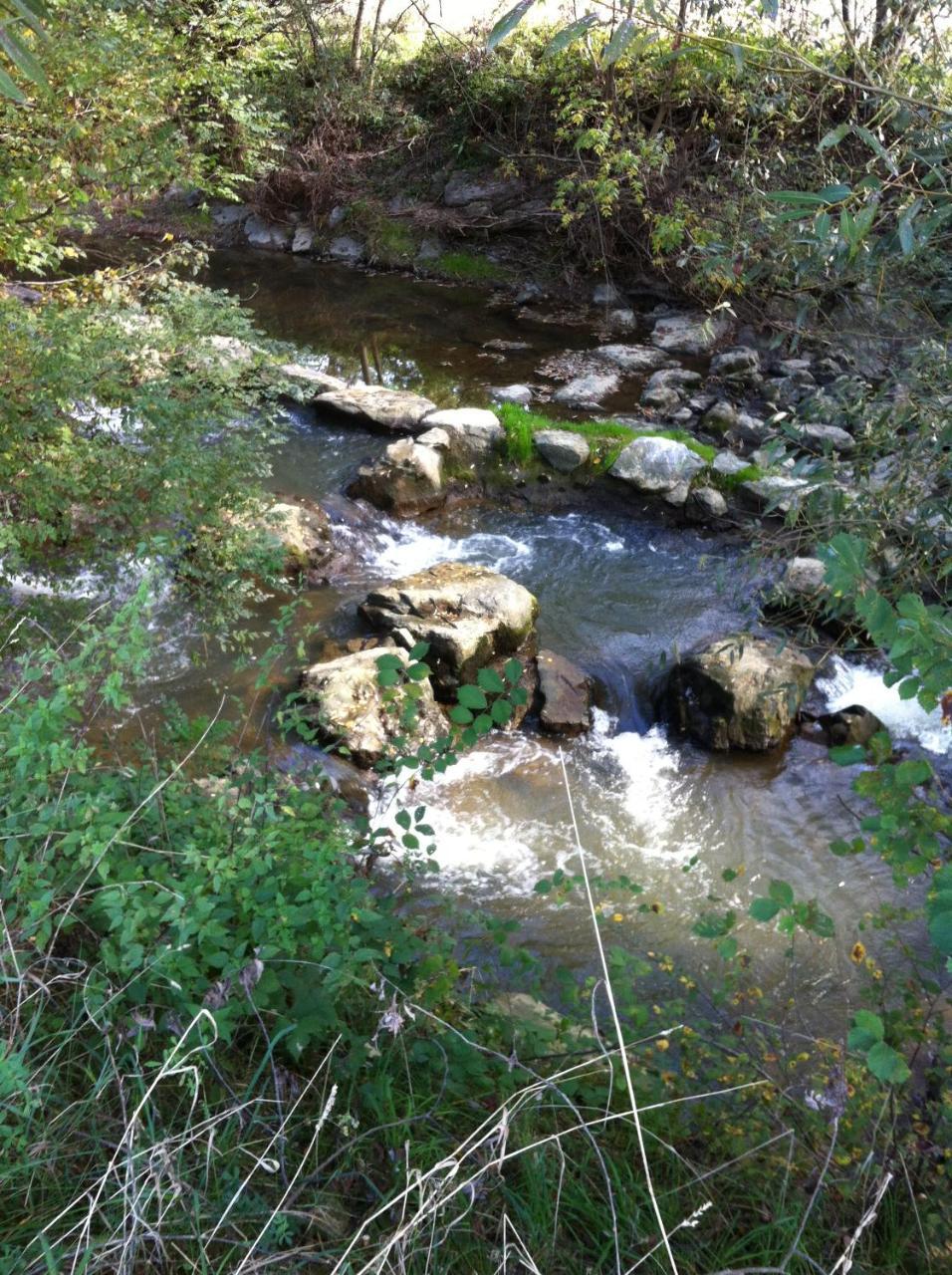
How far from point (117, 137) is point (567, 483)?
4388 mm

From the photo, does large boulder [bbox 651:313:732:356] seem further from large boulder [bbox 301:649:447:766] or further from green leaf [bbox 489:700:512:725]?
green leaf [bbox 489:700:512:725]

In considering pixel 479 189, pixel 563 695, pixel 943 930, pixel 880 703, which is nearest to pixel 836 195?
pixel 943 930

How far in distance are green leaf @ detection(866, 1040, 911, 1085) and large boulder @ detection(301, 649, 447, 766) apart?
11.5ft

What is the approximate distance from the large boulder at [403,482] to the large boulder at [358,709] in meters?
2.47

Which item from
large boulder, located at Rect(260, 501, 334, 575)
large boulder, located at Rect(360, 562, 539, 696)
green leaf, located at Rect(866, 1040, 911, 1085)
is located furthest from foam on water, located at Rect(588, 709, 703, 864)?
green leaf, located at Rect(866, 1040, 911, 1085)

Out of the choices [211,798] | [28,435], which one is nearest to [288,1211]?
[211,798]

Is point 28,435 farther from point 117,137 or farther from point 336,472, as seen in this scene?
point 336,472

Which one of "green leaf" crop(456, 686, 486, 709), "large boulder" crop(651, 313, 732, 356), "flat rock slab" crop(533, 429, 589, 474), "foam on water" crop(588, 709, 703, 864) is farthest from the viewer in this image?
"large boulder" crop(651, 313, 732, 356)

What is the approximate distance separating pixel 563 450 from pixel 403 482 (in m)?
1.43

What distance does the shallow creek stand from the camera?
4375 mm

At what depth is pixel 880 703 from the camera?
19.3 ft

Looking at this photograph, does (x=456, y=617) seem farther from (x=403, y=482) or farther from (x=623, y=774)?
(x=403, y=482)

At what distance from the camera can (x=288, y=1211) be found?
1.62 meters

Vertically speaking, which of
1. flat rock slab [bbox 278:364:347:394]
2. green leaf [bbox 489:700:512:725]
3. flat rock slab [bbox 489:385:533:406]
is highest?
green leaf [bbox 489:700:512:725]
